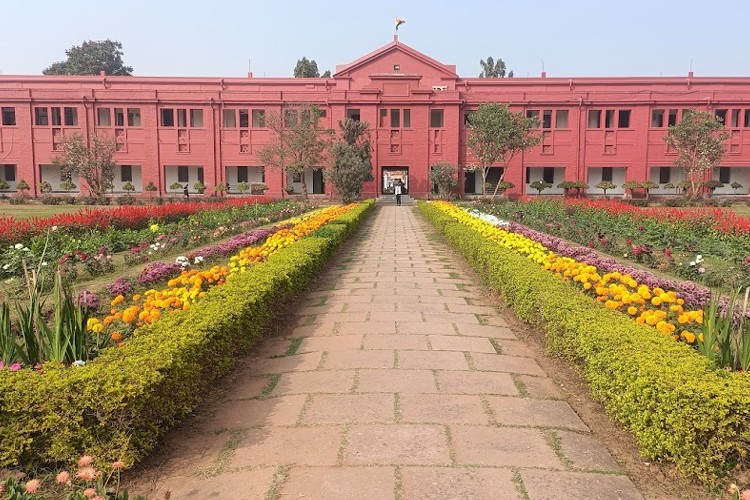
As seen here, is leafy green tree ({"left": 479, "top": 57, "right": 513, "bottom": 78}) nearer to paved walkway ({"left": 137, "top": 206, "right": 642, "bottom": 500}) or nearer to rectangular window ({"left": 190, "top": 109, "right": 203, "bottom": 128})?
rectangular window ({"left": 190, "top": 109, "right": 203, "bottom": 128})

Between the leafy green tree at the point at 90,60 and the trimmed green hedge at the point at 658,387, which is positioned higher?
the leafy green tree at the point at 90,60

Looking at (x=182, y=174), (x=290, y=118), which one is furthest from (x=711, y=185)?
(x=182, y=174)

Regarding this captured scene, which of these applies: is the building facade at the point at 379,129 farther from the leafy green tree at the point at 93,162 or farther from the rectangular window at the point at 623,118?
the leafy green tree at the point at 93,162

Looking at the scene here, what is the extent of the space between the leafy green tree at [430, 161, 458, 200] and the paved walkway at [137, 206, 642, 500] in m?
23.9

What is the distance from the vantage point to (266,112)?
3105cm

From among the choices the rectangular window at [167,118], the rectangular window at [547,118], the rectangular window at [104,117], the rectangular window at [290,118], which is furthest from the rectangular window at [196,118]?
the rectangular window at [547,118]

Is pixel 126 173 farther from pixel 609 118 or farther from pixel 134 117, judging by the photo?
pixel 609 118

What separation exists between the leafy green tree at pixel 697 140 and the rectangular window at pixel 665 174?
158 inches

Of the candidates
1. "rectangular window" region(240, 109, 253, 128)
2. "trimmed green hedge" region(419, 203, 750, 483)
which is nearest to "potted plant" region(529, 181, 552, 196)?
"rectangular window" region(240, 109, 253, 128)

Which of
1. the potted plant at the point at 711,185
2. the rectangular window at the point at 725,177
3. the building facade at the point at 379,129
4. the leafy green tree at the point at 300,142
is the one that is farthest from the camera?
the rectangular window at the point at 725,177

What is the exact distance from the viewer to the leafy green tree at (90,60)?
57.6m

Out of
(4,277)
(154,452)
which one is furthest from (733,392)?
(4,277)

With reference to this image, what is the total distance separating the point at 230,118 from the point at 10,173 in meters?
13.1

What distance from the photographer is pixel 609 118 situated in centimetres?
3222
